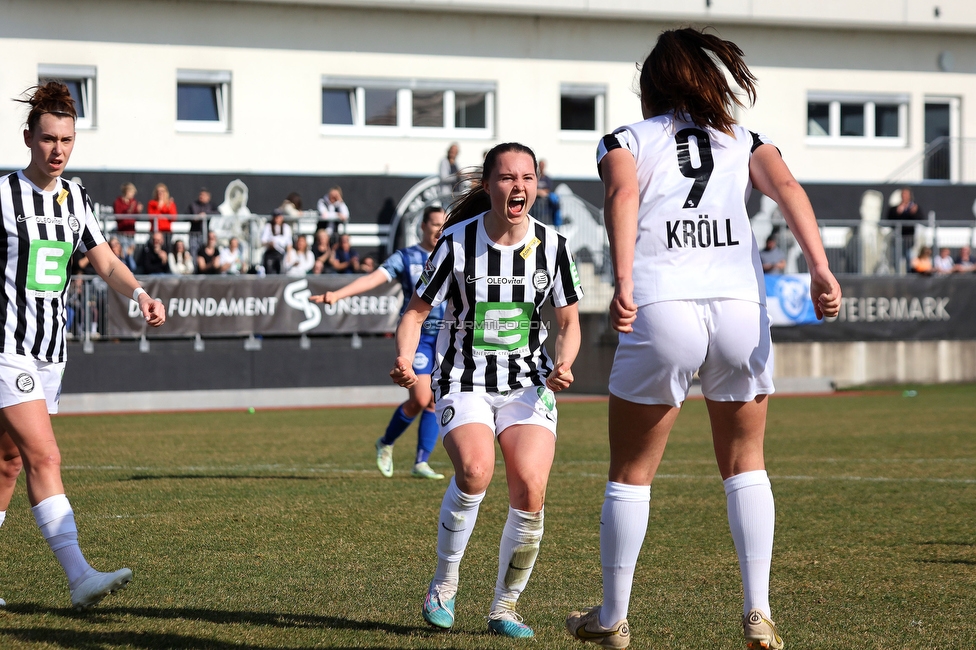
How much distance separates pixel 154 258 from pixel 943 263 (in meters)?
15.7

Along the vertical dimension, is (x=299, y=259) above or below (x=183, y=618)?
above

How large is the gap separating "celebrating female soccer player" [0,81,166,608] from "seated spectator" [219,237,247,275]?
15600 millimetres

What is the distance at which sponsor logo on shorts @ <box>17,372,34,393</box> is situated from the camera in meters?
4.76

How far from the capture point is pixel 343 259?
2164 cm

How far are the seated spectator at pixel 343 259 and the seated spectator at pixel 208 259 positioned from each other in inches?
83.1

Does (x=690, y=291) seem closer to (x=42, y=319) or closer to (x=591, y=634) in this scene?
(x=591, y=634)

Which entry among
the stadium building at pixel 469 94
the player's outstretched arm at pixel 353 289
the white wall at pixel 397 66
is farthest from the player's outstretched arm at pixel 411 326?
the white wall at pixel 397 66

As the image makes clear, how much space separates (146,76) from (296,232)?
638cm

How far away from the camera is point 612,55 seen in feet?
93.4

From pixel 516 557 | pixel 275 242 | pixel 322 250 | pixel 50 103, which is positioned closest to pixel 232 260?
pixel 275 242

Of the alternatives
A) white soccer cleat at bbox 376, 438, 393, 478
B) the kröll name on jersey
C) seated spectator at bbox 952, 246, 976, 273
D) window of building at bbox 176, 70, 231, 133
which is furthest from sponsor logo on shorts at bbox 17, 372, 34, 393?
seated spectator at bbox 952, 246, 976, 273

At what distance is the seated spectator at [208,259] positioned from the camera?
20.3 metres

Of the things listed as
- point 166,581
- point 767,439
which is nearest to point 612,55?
point 767,439

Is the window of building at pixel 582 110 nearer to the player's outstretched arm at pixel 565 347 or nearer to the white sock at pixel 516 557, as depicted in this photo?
the player's outstretched arm at pixel 565 347
